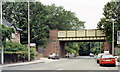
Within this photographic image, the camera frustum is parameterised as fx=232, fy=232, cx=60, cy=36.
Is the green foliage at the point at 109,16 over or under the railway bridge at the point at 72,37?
over

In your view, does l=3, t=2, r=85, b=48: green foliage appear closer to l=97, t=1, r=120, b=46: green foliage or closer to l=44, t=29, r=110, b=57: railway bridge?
l=44, t=29, r=110, b=57: railway bridge

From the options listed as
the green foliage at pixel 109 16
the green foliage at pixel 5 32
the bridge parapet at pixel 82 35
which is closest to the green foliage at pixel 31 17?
the bridge parapet at pixel 82 35

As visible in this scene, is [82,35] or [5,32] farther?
[82,35]

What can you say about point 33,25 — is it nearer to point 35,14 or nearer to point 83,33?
point 35,14

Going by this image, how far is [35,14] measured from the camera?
5703 centimetres

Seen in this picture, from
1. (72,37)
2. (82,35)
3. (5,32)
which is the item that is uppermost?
(5,32)

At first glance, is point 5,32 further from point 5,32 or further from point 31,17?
point 31,17

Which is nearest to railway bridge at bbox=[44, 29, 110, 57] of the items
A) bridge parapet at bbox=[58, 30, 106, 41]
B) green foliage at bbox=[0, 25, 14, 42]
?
bridge parapet at bbox=[58, 30, 106, 41]

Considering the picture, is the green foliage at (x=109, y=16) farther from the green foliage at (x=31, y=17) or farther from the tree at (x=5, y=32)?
the tree at (x=5, y=32)

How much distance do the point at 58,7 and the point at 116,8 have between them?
32.6 meters

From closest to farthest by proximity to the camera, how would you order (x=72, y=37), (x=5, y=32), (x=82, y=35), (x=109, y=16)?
(x=5, y=32) < (x=109, y=16) < (x=82, y=35) < (x=72, y=37)

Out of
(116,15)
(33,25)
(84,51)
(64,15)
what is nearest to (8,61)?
(33,25)

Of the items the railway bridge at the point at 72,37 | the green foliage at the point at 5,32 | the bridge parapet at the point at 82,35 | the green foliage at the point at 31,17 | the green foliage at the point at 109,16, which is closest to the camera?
the green foliage at the point at 5,32

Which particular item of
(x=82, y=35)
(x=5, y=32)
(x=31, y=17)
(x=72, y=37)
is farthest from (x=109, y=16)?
(x=5, y=32)
